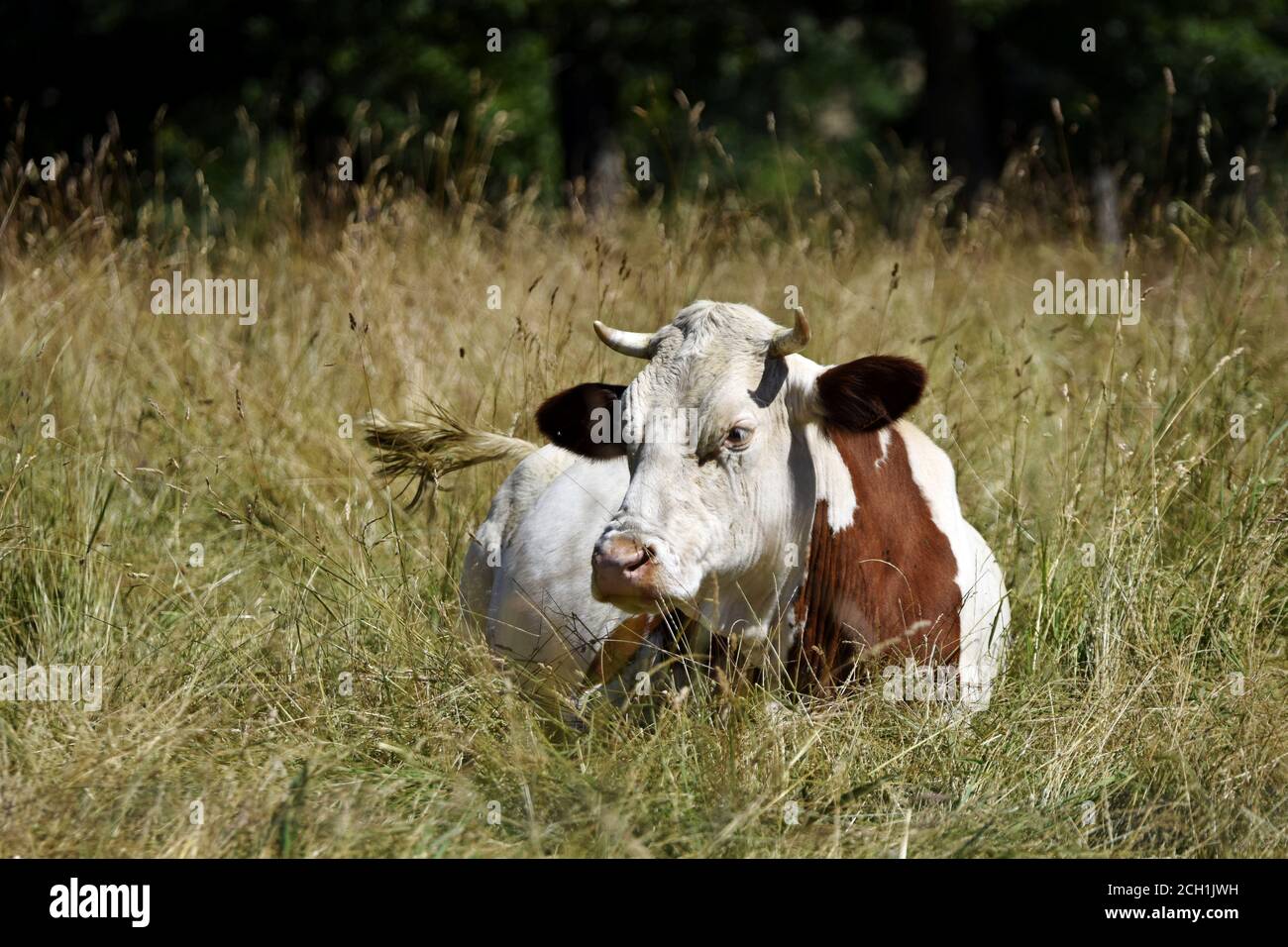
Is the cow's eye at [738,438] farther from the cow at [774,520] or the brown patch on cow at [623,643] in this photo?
the brown patch on cow at [623,643]

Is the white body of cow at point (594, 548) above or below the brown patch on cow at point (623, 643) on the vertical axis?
above

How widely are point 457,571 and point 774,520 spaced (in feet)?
4.75

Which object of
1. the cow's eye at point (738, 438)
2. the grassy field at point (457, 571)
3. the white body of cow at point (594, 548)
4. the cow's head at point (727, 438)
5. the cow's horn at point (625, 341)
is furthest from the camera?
the cow's horn at point (625, 341)

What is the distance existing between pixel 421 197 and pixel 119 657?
349 cm

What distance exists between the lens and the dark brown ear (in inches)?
136

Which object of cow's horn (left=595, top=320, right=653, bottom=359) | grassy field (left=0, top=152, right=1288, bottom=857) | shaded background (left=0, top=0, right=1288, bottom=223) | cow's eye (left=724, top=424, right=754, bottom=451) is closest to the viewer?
grassy field (left=0, top=152, right=1288, bottom=857)

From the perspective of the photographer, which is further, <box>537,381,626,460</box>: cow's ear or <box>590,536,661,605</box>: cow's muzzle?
<box>537,381,626,460</box>: cow's ear

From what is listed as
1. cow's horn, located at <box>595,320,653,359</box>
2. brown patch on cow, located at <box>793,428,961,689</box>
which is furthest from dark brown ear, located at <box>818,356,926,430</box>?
cow's horn, located at <box>595,320,653,359</box>

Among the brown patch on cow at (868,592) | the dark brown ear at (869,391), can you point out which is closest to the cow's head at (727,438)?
the dark brown ear at (869,391)

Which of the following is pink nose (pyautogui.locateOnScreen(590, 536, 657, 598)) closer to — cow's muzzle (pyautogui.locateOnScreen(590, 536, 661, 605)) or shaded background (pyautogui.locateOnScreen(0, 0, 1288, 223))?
cow's muzzle (pyautogui.locateOnScreen(590, 536, 661, 605))

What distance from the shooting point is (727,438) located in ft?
11.3

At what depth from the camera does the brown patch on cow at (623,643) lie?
382 centimetres
